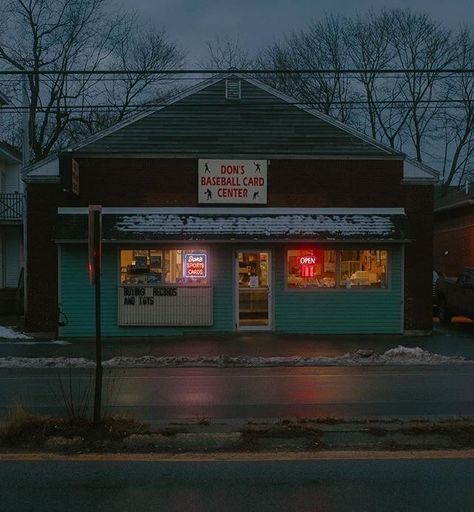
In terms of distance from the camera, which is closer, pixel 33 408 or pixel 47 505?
pixel 47 505

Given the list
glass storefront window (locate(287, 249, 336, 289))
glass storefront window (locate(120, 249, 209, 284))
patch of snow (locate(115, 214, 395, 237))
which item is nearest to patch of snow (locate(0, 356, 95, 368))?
glass storefront window (locate(120, 249, 209, 284))

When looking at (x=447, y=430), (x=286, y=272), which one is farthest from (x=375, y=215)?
(x=447, y=430)

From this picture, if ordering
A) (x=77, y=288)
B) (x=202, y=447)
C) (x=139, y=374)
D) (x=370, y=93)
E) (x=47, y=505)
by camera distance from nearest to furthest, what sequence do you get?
(x=47, y=505) → (x=202, y=447) → (x=139, y=374) → (x=77, y=288) → (x=370, y=93)

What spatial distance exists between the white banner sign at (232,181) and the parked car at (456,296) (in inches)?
262

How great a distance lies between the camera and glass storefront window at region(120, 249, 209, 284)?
57.3 feet

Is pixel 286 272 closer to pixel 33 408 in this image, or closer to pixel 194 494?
pixel 33 408

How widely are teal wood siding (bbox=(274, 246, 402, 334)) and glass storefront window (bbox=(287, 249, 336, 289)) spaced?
8.9 inches

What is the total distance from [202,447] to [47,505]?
1862mm

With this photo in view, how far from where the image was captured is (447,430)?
22.5 ft

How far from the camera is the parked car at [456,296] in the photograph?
1880 cm

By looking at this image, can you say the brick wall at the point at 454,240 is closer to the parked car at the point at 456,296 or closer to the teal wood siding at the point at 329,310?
the parked car at the point at 456,296

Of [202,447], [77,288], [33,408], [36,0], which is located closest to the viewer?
[202,447]

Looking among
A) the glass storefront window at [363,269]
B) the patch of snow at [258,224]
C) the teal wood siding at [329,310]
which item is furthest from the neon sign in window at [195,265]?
the glass storefront window at [363,269]

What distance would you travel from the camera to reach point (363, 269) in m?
17.8
